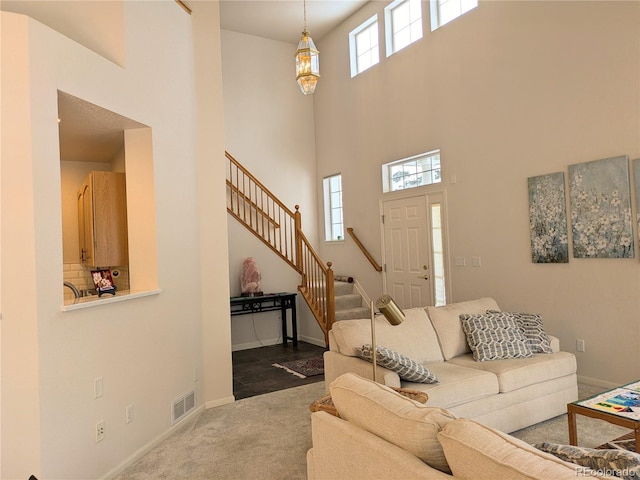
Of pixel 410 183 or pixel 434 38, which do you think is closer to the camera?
pixel 434 38

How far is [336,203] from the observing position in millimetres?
8227

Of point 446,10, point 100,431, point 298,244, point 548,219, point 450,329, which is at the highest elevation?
point 446,10

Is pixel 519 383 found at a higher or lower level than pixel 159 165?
lower

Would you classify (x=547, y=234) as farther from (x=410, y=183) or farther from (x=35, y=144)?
(x=35, y=144)

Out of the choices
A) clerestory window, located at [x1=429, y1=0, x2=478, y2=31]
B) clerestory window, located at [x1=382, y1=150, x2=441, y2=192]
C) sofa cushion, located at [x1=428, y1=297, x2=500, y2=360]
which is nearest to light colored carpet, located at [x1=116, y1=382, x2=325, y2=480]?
sofa cushion, located at [x1=428, y1=297, x2=500, y2=360]

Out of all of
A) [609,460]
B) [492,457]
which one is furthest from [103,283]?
[609,460]

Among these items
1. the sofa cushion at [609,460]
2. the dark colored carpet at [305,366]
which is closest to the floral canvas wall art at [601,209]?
the dark colored carpet at [305,366]

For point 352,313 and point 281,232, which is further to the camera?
point 281,232

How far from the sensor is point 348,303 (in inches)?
279

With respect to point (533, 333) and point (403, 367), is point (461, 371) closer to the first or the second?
point (403, 367)

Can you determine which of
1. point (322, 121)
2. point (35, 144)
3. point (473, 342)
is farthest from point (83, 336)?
point (322, 121)

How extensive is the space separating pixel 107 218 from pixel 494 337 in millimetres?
3454

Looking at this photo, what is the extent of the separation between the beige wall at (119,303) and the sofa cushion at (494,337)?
2.26m

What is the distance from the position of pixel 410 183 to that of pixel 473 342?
10.8 feet
